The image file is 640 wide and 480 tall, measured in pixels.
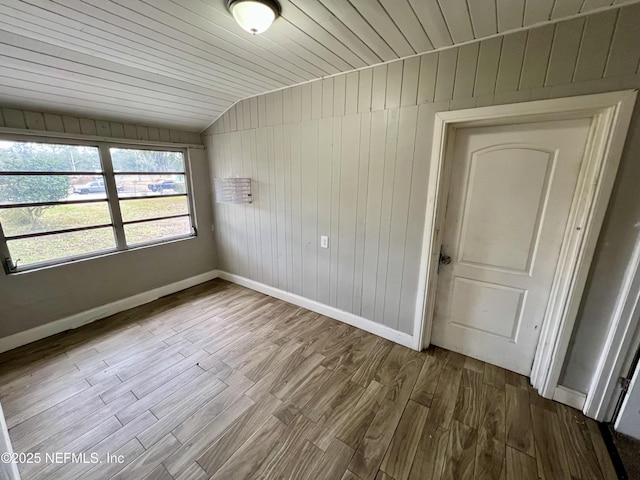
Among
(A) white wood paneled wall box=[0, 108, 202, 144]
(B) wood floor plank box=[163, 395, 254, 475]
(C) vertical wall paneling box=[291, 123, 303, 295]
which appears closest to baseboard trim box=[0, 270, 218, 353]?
(C) vertical wall paneling box=[291, 123, 303, 295]

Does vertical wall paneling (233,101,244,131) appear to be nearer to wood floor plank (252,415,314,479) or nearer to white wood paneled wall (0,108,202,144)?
white wood paneled wall (0,108,202,144)

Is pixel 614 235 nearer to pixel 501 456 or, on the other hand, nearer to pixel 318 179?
pixel 501 456

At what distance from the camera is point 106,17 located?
1448 mm

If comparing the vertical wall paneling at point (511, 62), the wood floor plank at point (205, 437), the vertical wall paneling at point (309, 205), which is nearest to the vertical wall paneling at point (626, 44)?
the vertical wall paneling at point (511, 62)

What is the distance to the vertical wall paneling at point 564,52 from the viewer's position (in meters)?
1.44

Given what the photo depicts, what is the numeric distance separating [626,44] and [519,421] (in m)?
2.31

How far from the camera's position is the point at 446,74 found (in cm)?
184

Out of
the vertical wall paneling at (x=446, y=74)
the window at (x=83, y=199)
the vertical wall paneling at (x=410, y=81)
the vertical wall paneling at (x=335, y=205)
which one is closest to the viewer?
the vertical wall paneling at (x=446, y=74)

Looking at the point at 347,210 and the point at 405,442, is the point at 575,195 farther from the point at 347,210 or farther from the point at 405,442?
the point at 405,442

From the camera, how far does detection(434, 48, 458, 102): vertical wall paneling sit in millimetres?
1801

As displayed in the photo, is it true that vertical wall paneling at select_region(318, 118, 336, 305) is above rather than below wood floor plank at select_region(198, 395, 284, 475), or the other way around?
above

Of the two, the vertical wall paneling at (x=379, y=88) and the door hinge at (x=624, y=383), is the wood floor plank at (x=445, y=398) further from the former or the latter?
the vertical wall paneling at (x=379, y=88)

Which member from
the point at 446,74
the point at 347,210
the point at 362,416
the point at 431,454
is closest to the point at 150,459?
the point at 362,416

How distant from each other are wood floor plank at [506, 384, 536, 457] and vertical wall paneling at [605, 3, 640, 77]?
7.01ft
